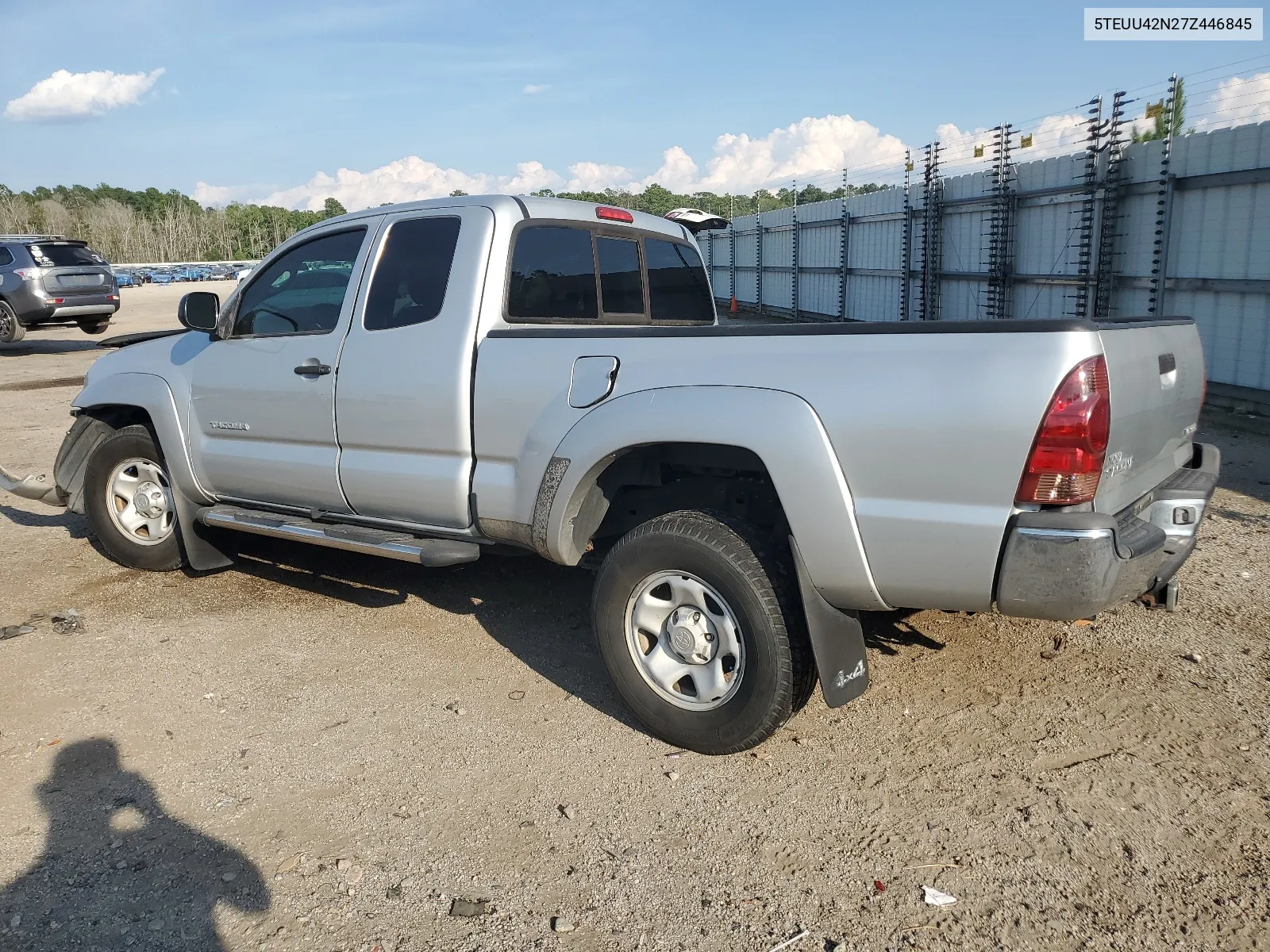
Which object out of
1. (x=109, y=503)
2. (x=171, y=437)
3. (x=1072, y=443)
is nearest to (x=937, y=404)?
(x=1072, y=443)

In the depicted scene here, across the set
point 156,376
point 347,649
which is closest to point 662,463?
point 347,649

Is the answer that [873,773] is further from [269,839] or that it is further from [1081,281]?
[1081,281]

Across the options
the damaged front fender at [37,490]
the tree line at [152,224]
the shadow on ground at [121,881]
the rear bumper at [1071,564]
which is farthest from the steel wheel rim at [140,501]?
the tree line at [152,224]

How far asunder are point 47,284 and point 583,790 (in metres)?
18.7

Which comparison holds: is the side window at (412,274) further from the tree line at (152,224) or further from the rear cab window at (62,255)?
the tree line at (152,224)

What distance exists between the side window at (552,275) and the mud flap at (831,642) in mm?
1745

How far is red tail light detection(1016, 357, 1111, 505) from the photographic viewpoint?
2816mm

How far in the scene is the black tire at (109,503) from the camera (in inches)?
221

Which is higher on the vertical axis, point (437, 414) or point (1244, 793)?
point (437, 414)

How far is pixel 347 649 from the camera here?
15.3 ft

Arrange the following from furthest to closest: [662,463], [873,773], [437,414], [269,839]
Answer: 1. [437,414]
2. [662,463]
3. [873,773]
4. [269,839]

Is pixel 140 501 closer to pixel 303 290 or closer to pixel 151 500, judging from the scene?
pixel 151 500

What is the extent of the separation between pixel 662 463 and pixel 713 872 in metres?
1.58

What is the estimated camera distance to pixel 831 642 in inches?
130
